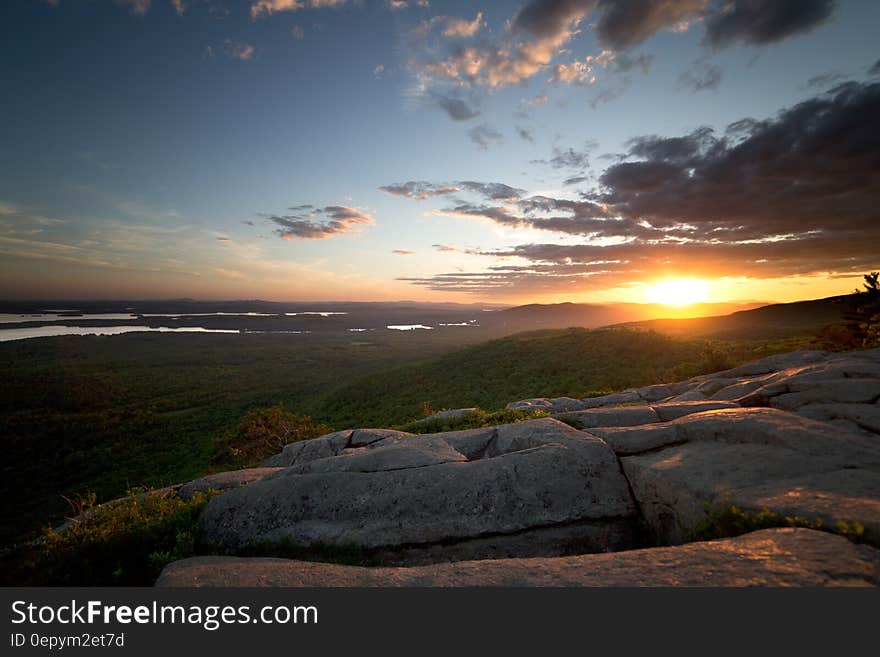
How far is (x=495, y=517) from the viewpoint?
7.10 metres

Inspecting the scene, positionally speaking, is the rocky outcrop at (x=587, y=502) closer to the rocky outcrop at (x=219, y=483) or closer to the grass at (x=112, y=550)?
the rocky outcrop at (x=219, y=483)

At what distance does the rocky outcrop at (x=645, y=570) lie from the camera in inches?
154

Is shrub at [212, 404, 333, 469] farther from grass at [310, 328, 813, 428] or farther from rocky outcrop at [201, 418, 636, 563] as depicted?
rocky outcrop at [201, 418, 636, 563]

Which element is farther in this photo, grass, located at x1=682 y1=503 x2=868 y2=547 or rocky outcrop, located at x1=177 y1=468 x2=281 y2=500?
rocky outcrop, located at x1=177 y1=468 x2=281 y2=500

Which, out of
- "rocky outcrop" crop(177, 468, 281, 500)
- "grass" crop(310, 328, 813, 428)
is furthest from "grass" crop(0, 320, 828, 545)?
"rocky outcrop" crop(177, 468, 281, 500)

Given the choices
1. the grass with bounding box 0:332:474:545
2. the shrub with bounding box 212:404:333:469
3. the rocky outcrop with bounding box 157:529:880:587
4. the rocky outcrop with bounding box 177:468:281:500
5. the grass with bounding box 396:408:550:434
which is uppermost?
the rocky outcrop with bounding box 157:529:880:587

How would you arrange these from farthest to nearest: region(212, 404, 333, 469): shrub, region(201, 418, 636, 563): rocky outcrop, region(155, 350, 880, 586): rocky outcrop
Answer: region(212, 404, 333, 469): shrub < region(201, 418, 636, 563): rocky outcrop < region(155, 350, 880, 586): rocky outcrop

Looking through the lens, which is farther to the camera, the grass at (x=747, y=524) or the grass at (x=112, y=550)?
the grass at (x=112, y=550)

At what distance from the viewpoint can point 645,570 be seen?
449 centimetres

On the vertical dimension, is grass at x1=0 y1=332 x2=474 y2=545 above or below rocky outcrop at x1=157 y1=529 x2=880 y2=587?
below

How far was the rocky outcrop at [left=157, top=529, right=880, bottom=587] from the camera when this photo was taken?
3900 millimetres

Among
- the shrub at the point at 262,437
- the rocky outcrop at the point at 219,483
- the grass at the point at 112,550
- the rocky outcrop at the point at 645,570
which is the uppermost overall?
the rocky outcrop at the point at 645,570

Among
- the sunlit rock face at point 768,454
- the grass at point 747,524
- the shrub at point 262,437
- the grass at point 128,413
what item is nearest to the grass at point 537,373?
the shrub at point 262,437

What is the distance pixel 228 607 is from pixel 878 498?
929 centimetres
